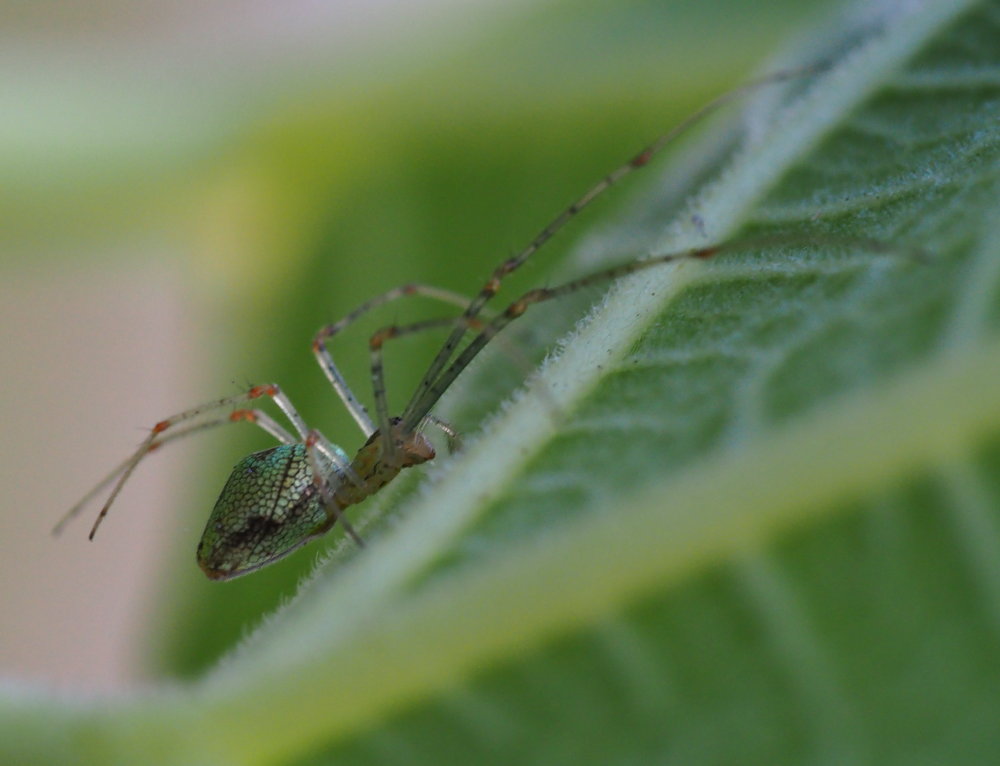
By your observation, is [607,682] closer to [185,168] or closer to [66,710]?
[66,710]

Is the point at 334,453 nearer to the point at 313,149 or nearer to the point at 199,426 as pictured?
the point at 199,426

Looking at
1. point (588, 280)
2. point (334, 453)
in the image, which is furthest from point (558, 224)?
point (334, 453)

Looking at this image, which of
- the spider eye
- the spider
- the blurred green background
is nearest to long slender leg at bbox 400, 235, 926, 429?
the spider

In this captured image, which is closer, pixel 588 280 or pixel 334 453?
pixel 588 280

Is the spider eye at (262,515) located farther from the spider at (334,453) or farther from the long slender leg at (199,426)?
the long slender leg at (199,426)

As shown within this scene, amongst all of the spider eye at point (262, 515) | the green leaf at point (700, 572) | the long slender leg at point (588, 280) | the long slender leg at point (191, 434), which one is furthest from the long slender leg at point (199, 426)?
the green leaf at point (700, 572)

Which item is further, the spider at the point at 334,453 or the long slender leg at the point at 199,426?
the long slender leg at the point at 199,426

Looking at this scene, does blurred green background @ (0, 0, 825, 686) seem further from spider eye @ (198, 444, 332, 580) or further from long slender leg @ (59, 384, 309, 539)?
spider eye @ (198, 444, 332, 580)
